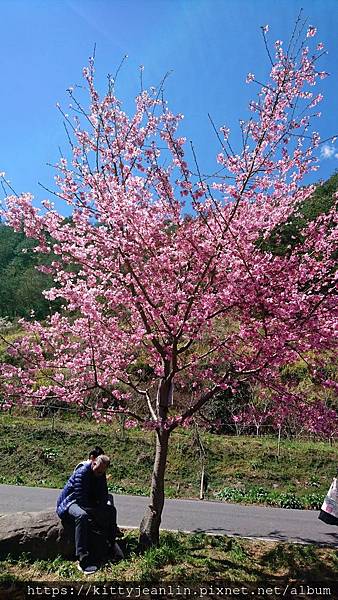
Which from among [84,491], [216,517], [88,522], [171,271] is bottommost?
[216,517]

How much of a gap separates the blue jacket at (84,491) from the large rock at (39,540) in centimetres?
20

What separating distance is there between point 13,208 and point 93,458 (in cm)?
324

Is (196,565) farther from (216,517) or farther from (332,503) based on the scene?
(216,517)

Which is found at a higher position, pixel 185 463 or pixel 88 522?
pixel 88 522

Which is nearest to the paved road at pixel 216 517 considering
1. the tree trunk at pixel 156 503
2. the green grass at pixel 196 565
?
the green grass at pixel 196 565

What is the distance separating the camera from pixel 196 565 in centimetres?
486

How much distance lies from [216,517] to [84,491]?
4155 millimetres

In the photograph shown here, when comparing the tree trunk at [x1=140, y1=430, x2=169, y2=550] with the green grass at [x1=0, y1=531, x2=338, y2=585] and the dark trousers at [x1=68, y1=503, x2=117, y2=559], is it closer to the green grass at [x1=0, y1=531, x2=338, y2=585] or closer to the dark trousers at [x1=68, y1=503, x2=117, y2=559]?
the green grass at [x1=0, y1=531, x2=338, y2=585]

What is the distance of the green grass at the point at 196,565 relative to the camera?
4.52 m

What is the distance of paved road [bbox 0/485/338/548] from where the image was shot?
23.6 ft

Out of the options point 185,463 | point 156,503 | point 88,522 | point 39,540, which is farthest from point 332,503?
point 185,463

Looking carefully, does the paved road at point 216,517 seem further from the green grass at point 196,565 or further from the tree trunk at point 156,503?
the tree trunk at point 156,503

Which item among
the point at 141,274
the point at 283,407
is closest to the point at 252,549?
the point at 283,407

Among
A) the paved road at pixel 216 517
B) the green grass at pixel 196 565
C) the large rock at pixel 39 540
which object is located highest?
the large rock at pixel 39 540
